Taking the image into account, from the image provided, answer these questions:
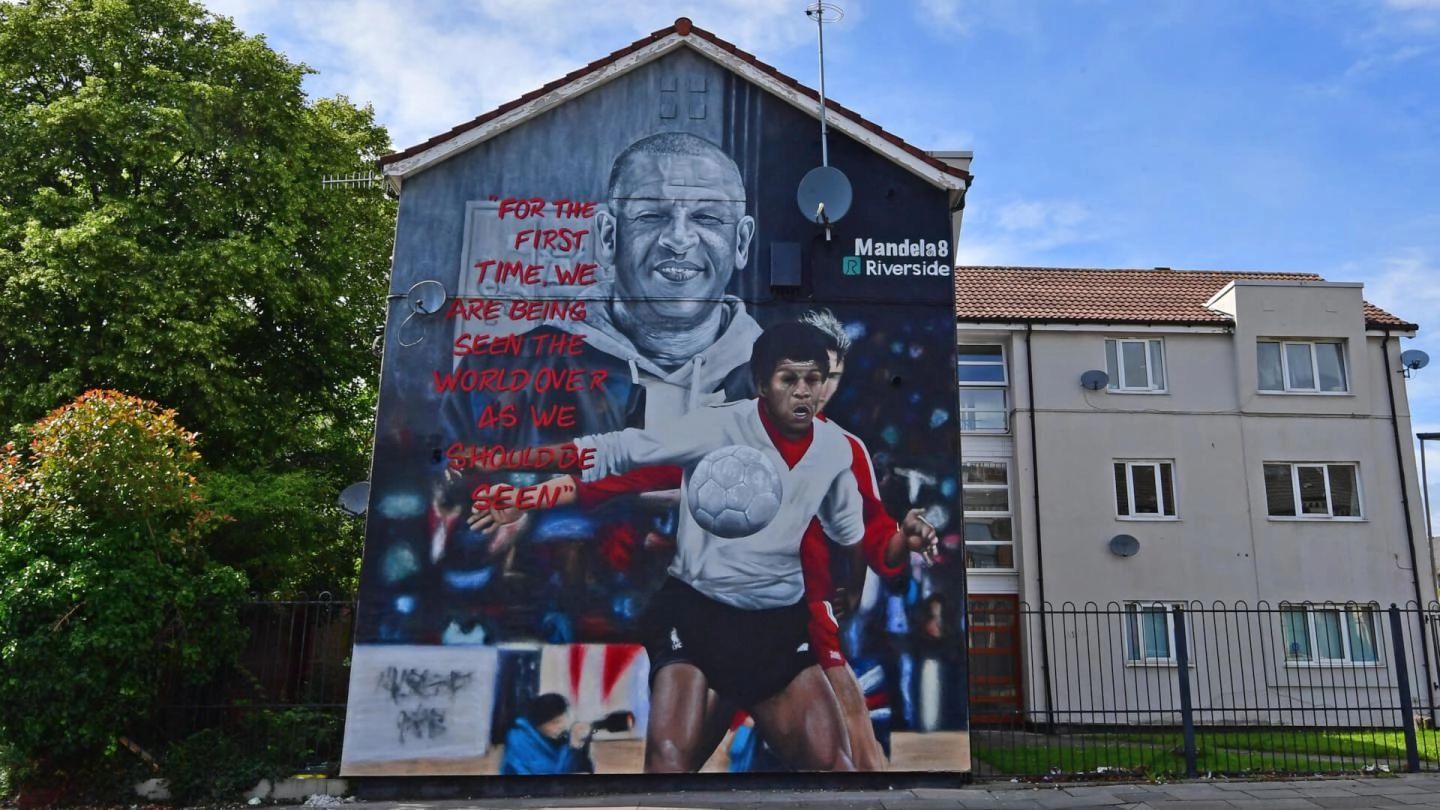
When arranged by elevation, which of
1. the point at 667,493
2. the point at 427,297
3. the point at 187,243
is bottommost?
the point at 667,493

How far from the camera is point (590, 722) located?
11.6 meters

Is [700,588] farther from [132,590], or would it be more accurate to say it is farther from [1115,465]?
[1115,465]

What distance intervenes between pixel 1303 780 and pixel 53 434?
1576 cm

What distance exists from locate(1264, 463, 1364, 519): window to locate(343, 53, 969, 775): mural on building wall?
12.1 meters

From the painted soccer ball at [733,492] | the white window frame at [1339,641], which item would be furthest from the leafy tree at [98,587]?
the white window frame at [1339,641]

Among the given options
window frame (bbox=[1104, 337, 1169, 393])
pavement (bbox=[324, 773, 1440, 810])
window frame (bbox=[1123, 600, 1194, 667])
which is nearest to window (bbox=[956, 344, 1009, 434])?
window frame (bbox=[1104, 337, 1169, 393])

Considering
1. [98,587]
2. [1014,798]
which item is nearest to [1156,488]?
[1014,798]

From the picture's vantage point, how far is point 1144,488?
68.0 feet

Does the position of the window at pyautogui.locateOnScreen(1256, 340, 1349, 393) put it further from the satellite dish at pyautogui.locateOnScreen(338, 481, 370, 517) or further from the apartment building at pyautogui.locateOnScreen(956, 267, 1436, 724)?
the satellite dish at pyautogui.locateOnScreen(338, 481, 370, 517)

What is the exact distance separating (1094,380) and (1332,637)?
22.6ft

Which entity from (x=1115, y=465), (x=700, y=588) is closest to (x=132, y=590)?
(x=700, y=588)

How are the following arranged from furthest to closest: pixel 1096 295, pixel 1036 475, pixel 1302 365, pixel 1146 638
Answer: pixel 1096 295
pixel 1302 365
pixel 1036 475
pixel 1146 638

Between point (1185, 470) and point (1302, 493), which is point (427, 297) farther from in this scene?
point (1302, 493)

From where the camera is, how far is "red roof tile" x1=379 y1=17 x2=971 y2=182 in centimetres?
1327
